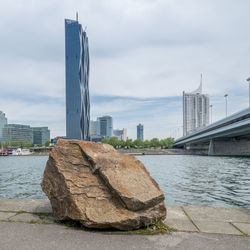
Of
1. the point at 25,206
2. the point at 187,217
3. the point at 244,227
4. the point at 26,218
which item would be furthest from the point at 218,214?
the point at 25,206

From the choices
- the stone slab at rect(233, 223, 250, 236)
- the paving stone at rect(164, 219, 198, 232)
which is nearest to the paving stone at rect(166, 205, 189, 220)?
the paving stone at rect(164, 219, 198, 232)

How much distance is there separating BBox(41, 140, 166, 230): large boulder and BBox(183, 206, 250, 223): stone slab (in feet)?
4.96

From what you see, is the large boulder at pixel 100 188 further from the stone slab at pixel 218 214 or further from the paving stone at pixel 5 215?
the stone slab at pixel 218 214

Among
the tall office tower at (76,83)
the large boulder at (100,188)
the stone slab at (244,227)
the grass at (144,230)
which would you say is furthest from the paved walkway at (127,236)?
the tall office tower at (76,83)

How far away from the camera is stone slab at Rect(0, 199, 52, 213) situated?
9.06 meters

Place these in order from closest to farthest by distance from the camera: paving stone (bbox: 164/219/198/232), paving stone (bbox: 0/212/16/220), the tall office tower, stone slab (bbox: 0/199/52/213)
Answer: paving stone (bbox: 164/219/198/232)
paving stone (bbox: 0/212/16/220)
stone slab (bbox: 0/199/52/213)
the tall office tower

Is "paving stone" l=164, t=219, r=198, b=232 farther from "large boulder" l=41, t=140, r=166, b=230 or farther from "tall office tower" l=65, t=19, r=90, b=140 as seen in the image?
"tall office tower" l=65, t=19, r=90, b=140

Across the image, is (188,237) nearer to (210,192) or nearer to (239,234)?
(239,234)

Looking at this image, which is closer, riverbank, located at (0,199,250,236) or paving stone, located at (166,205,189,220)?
riverbank, located at (0,199,250,236)

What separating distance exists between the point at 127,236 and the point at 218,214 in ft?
10.5

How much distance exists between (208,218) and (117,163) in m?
2.46

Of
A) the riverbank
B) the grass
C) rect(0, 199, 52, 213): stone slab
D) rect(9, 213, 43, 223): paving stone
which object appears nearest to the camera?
the grass

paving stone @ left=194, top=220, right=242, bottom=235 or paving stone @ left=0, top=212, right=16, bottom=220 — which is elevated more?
paving stone @ left=0, top=212, right=16, bottom=220

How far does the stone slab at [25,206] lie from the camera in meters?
9.06
